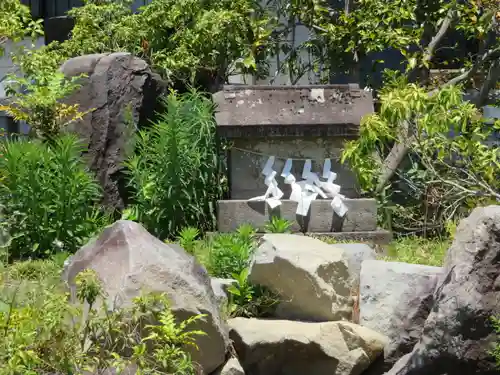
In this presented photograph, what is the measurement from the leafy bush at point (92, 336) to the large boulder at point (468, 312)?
1.47 meters

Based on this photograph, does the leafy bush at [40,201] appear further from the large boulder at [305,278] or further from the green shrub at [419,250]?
the green shrub at [419,250]

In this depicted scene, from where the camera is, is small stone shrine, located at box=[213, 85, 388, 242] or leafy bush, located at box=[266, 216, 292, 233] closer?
leafy bush, located at box=[266, 216, 292, 233]

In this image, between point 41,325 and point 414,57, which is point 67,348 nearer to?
point 41,325

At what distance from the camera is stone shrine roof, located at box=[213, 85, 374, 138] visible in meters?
8.27

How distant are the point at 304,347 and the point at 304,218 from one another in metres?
2.15

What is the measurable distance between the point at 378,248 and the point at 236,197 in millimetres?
1453

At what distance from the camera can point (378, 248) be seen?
809 cm

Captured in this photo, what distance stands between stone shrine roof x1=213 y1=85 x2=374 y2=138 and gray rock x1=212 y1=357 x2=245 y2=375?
3045 millimetres

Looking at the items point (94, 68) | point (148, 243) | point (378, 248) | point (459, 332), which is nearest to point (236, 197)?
point (378, 248)

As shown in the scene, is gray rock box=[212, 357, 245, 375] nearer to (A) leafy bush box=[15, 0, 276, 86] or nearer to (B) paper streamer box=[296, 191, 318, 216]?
(B) paper streamer box=[296, 191, 318, 216]

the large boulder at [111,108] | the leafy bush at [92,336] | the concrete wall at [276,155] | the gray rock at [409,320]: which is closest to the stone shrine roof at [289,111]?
the concrete wall at [276,155]

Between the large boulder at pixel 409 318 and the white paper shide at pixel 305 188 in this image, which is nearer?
the large boulder at pixel 409 318

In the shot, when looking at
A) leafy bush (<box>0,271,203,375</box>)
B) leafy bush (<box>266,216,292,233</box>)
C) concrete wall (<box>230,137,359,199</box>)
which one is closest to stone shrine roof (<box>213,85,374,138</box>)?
concrete wall (<box>230,137,359,199</box>)

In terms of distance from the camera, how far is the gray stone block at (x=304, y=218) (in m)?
8.14
